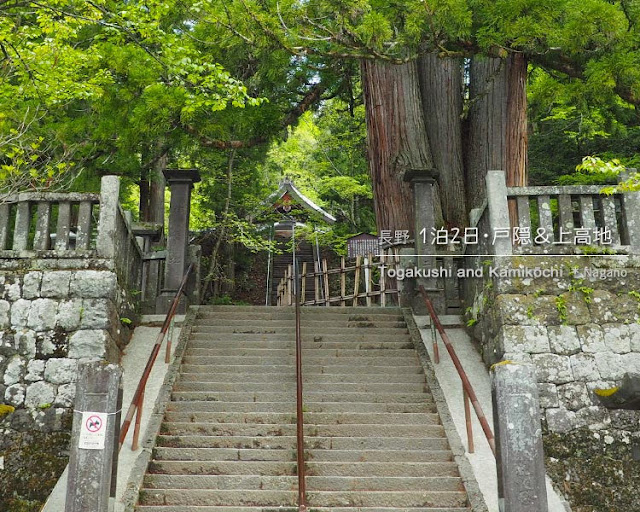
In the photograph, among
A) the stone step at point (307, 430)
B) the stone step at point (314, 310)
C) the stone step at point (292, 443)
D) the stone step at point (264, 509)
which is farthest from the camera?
the stone step at point (314, 310)

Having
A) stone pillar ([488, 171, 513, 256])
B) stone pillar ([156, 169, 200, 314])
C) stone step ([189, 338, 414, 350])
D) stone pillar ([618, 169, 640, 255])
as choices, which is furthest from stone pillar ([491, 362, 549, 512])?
stone pillar ([156, 169, 200, 314])

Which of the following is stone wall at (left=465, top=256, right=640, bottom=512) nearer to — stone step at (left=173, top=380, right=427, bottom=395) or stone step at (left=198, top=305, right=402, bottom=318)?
stone step at (left=173, top=380, right=427, bottom=395)

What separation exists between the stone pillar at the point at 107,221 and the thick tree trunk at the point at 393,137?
417 cm

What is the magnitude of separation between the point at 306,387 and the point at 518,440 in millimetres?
2953

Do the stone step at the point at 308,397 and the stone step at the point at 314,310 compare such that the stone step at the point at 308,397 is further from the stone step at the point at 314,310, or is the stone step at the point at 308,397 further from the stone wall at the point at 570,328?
the stone step at the point at 314,310

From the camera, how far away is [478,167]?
9.32 meters

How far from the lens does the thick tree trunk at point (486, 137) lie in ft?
30.0

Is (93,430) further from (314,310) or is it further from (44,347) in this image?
(314,310)

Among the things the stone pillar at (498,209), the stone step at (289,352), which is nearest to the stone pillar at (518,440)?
the stone pillar at (498,209)

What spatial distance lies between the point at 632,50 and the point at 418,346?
3.85 metres

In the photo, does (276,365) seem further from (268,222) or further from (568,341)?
(268,222)

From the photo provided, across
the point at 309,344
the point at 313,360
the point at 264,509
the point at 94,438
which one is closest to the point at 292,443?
the point at 264,509

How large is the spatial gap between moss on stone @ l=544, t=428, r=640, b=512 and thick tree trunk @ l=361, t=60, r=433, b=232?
407 cm

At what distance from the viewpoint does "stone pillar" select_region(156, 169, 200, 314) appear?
8.10m
